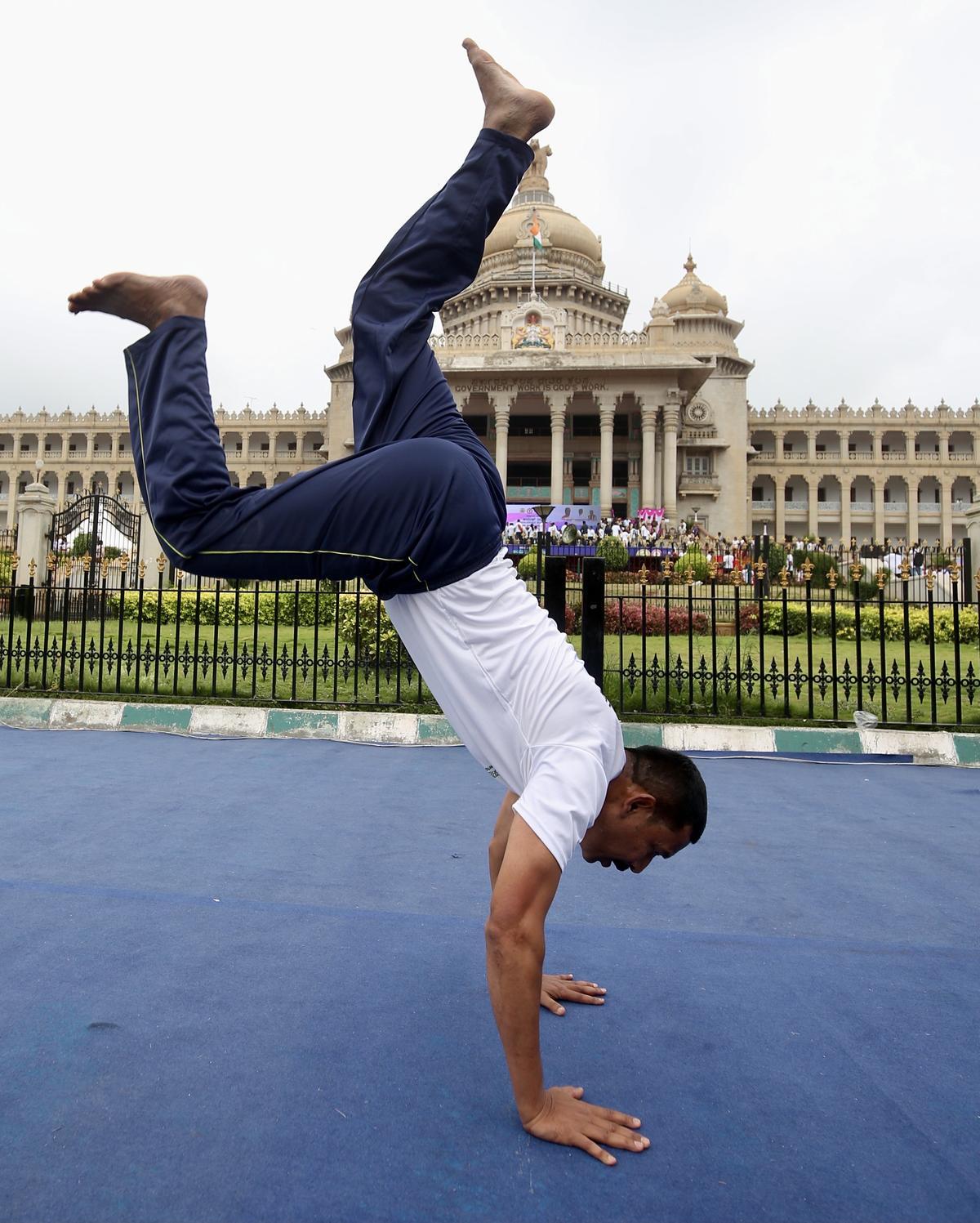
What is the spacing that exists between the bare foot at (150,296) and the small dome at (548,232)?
38660 millimetres

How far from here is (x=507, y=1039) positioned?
1267 millimetres

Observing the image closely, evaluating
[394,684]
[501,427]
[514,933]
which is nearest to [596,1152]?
[514,933]

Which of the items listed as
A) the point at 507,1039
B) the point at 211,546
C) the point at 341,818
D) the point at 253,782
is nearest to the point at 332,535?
the point at 211,546

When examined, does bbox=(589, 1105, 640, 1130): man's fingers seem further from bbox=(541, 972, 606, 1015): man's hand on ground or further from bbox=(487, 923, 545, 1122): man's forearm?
bbox=(541, 972, 606, 1015): man's hand on ground

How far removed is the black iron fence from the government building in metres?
13.7

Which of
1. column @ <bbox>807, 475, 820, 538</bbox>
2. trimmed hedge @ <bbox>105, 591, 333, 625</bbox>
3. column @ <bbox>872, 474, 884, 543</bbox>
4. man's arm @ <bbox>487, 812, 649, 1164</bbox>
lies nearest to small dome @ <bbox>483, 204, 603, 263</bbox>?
column @ <bbox>807, 475, 820, 538</bbox>

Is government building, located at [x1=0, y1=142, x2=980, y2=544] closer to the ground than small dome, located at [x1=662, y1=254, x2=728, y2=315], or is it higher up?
closer to the ground

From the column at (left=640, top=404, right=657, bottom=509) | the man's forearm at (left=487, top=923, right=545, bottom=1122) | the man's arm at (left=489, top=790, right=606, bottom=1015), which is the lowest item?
the man's arm at (left=489, top=790, right=606, bottom=1015)

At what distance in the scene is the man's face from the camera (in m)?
1.56

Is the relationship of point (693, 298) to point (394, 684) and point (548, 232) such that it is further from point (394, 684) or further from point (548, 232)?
point (394, 684)

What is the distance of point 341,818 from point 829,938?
1.88 m

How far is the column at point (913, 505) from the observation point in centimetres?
4238

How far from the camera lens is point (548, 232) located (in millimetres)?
37062

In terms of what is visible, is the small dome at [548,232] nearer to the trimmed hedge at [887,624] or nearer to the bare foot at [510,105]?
the trimmed hedge at [887,624]
